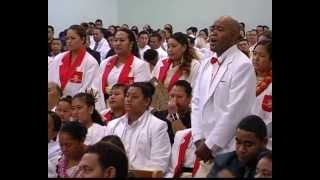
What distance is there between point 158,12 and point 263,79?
0.85 m

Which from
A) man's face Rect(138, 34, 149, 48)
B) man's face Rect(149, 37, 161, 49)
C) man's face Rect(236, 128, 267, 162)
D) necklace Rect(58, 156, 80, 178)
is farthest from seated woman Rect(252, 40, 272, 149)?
necklace Rect(58, 156, 80, 178)

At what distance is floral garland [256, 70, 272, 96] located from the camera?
9.35ft

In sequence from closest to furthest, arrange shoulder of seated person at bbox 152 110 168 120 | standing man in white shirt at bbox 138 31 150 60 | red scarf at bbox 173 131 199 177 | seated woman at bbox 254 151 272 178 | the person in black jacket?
1. seated woman at bbox 254 151 272 178
2. red scarf at bbox 173 131 199 177
3. shoulder of seated person at bbox 152 110 168 120
4. the person in black jacket
5. standing man in white shirt at bbox 138 31 150 60

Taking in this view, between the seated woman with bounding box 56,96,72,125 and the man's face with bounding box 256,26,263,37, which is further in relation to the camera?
the seated woman with bounding box 56,96,72,125

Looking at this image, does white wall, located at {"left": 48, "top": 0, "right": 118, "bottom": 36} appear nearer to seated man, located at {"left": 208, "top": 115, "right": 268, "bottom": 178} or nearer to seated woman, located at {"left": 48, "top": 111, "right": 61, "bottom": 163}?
seated woman, located at {"left": 48, "top": 111, "right": 61, "bottom": 163}

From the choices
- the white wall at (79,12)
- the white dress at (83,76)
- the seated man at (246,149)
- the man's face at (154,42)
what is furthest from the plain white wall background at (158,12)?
the seated man at (246,149)

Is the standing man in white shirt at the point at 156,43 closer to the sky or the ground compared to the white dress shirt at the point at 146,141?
closer to the sky

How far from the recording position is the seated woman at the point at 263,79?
2.83 metres

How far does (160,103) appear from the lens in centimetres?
309

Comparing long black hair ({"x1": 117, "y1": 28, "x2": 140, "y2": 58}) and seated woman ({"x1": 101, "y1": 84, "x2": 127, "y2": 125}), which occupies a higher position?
long black hair ({"x1": 117, "y1": 28, "x2": 140, "y2": 58})

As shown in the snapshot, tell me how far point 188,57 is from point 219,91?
41 cm

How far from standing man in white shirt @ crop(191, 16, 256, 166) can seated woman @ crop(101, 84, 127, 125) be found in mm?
442

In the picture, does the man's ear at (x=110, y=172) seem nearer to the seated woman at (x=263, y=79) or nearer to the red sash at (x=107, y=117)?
the red sash at (x=107, y=117)
